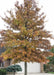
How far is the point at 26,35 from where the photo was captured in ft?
40.7

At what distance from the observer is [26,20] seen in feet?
43.3

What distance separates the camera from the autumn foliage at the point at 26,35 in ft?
39.3

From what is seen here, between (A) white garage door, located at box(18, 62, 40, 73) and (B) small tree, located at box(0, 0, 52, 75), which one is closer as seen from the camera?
(B) small tree, located at box(0, 0, 52, 75)

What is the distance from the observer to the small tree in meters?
12.0

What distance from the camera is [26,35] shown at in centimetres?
1240

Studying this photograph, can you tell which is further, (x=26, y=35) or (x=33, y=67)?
(x=33, y=67)

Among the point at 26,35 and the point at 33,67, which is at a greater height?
the point at 26,35

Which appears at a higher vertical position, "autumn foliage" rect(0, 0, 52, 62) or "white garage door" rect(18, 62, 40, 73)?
"autumn foliage" rect(0, 0, 52, 62)

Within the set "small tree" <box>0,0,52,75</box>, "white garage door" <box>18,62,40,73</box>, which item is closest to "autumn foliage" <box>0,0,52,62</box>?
"small tree" <box>0,0,52,75</box>

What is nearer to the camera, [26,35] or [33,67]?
[26,35]

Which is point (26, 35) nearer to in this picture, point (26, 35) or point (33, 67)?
point (26, 35)

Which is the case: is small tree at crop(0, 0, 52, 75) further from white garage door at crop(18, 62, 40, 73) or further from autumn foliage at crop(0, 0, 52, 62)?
white garage door at crop(18, 62, 40, 73)

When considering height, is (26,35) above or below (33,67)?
above

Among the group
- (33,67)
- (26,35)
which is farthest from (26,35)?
(33,67)
